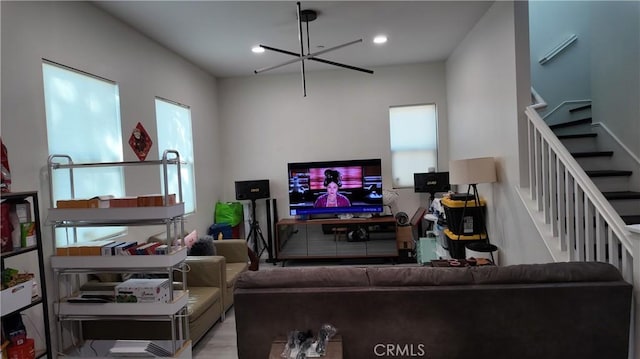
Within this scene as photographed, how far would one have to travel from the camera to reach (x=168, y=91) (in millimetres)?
4129

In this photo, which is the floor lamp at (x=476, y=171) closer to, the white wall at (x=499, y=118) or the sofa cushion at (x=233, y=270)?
the white wall at (x=499, y=118)

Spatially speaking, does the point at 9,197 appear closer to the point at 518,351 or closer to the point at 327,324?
the point at 327,324

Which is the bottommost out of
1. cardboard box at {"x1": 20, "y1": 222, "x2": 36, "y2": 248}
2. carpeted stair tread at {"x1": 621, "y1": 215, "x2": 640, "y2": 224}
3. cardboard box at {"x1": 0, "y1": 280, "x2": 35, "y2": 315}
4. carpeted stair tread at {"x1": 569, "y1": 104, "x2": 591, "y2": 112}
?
cardboard box at {"x1": 0, "y1": 280, "x2": 35, "y2": 315}

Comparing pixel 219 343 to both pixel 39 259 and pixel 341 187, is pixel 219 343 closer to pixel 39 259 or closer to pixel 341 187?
pixel 39 259

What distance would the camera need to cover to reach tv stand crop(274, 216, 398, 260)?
4.88 meters

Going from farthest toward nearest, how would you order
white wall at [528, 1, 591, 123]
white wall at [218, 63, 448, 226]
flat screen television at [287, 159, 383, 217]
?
white wall at [218, 63, 448, 226]
flat screen television at [287, 159, 383, 217]
white wall at [528, 1, 591, 123]

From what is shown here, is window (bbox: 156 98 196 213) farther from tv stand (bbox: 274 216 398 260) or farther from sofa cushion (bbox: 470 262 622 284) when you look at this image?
sofa cushion (bbox: 470 262 622 284)

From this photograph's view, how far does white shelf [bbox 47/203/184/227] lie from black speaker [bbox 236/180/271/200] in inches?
104

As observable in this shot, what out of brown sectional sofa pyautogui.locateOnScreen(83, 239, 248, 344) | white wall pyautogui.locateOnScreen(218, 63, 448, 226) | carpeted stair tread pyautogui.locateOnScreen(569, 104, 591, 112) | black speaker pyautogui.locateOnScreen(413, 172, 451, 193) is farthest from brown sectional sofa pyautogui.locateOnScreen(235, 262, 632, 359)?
white wall pyautogui.locateOnScreen(218, 63, 448, 226)

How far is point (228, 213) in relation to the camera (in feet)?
17.1

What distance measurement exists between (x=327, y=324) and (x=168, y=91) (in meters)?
3.44

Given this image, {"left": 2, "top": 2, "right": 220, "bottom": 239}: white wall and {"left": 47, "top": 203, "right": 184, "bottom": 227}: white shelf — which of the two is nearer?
{"left": 2, "top": 2, "right": 220, "bottom": 239}: white wall

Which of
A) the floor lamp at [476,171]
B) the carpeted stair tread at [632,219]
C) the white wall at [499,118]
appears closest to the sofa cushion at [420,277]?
the white wall at [499,118]

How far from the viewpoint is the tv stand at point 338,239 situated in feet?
16.0
